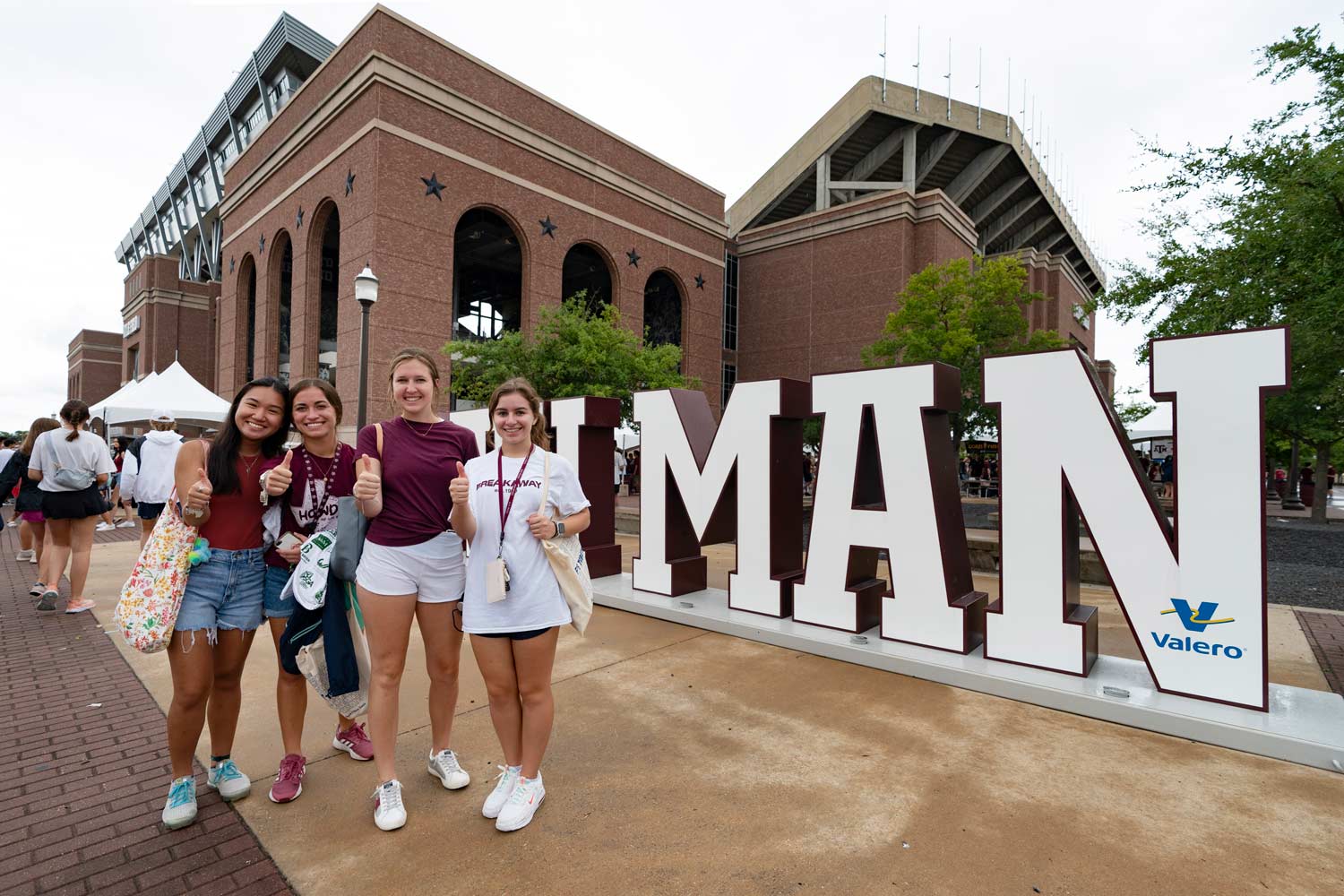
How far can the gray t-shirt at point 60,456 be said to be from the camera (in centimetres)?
609

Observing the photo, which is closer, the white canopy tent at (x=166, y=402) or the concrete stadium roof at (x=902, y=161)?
the white canopy tent at (x=166, y=402)

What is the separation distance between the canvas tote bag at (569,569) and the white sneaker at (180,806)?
1805mm

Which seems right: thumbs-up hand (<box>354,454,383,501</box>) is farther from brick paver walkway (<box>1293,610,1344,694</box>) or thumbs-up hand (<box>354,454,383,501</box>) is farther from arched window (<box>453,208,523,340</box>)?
arched window (<box>453,208,523,340</box>)

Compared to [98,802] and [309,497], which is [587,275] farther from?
[98,802]

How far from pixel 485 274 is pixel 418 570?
37.1 meters

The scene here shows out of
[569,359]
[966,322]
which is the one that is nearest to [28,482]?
[569,359]

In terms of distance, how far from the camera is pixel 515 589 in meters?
2.74

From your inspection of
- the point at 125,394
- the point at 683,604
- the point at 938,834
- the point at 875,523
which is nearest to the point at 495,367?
the point at 125,394

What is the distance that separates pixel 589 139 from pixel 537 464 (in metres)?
26.5

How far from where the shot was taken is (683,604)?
6.47m

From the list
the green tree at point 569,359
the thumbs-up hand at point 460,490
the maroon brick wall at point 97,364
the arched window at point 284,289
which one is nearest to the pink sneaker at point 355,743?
the thumbs-up hand at point 460,490

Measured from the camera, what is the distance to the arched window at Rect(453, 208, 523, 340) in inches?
1121

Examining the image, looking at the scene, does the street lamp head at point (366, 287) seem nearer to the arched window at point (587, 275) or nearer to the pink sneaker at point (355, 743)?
the pink sneaker at point (355, 743)

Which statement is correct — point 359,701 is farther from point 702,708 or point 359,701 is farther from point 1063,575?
point 1063,575
